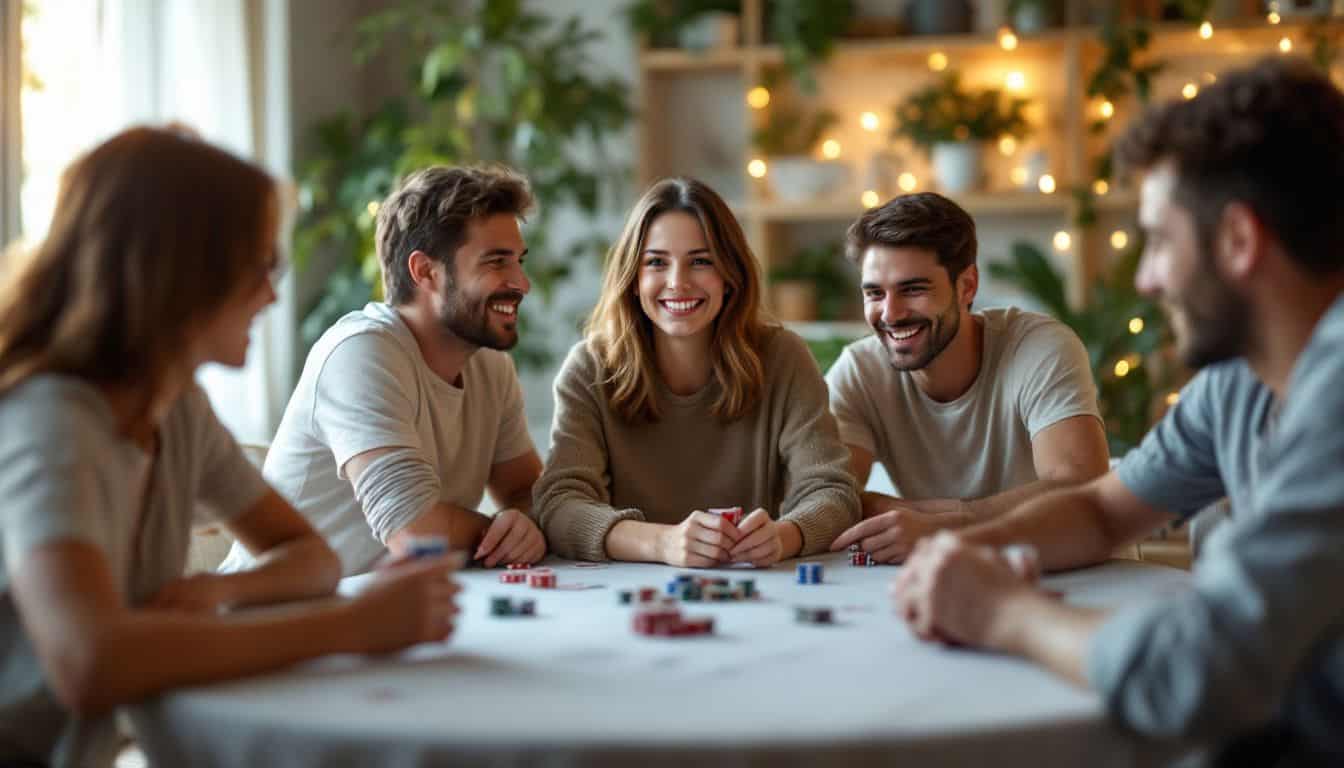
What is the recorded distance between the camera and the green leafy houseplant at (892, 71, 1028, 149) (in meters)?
4.94

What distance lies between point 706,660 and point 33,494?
0.70 metres

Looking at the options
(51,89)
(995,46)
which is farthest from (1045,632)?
(995,46)

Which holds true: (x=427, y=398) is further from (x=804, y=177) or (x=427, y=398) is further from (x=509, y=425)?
(x=804, y=177)

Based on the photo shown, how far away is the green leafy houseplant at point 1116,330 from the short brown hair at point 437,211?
2.44 metres

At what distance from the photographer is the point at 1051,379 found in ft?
8.78

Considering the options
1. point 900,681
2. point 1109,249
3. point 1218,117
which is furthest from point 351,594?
point 1109,249

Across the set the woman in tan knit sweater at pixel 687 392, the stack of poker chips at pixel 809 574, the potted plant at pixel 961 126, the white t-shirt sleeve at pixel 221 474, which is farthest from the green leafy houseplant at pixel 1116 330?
the white t-shirt sleeve at pixel 221 474

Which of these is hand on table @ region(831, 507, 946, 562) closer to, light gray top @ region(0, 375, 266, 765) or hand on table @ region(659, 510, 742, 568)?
hand on table @ region(659, 510, 742, 568)

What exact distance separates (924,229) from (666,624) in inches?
53.5

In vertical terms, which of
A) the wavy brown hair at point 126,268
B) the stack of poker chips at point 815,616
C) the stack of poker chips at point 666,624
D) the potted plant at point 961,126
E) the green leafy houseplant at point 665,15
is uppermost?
the green leafy houseplant at point 665,15

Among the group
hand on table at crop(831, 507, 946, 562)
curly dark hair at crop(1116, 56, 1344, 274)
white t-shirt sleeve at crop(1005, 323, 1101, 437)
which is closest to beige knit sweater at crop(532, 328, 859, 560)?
hand on table at crop(831, 507, 946, 562)

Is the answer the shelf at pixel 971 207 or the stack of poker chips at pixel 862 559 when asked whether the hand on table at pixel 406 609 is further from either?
the shelf at pixel 971 207

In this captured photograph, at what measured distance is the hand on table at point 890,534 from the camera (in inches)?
86.5

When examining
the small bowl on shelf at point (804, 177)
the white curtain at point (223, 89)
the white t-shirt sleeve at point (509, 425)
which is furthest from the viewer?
the small bowl on shelf at point (804, 177)
